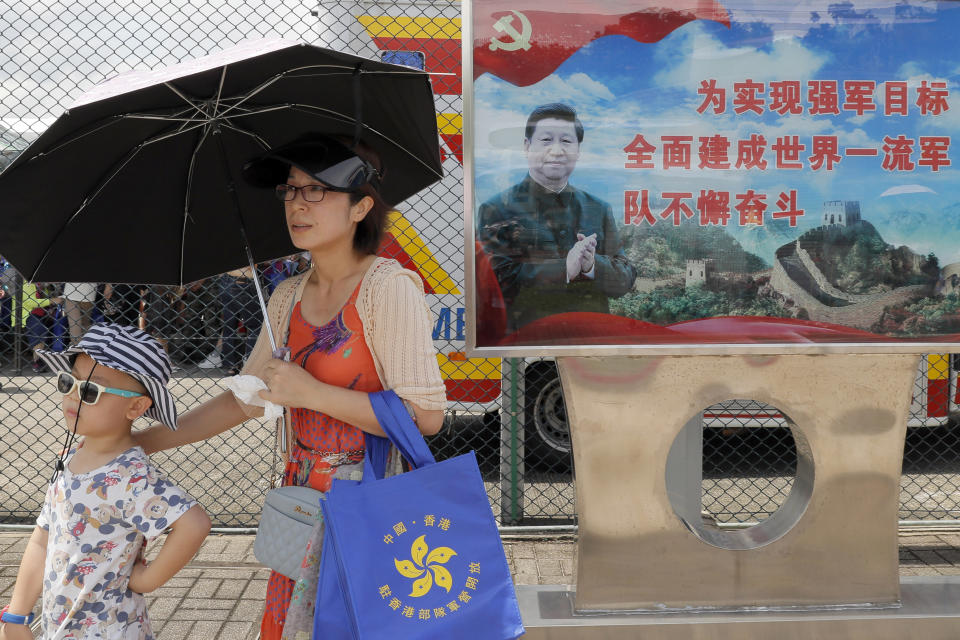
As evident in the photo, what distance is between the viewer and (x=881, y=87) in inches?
106

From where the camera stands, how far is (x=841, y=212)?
272cm

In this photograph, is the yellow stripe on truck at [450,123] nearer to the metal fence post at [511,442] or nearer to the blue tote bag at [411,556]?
the metal fence post at [511,442]

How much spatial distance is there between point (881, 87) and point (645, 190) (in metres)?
0.86

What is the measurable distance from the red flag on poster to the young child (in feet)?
4.63

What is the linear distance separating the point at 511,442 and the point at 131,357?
2630 millimetres

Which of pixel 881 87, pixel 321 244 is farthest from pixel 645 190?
pixel 321 244

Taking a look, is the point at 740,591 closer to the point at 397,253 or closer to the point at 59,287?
the point at 397,253

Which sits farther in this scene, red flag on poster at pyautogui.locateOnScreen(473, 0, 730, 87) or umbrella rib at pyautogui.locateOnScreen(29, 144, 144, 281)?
red flag on poster at pyautogui.locateOnScreen(473, 0, 730, 87)

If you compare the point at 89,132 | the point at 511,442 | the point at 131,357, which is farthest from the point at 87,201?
the point at 511,442

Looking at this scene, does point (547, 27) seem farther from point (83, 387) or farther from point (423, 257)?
point (423, 257)

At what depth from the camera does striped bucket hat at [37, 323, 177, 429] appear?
6.04 feet

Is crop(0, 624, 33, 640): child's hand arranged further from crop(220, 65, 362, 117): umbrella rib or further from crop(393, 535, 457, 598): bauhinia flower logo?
crop(220, 65, 362, 117): umbrella rib

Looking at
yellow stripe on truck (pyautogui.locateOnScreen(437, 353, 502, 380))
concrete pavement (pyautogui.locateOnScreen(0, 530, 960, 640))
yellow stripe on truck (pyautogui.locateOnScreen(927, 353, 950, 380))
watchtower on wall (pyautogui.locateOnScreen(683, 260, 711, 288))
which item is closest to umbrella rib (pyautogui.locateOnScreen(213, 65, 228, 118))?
watchtower on wall (pyautogui.locateOnScreen(683, 260, 711, 288))

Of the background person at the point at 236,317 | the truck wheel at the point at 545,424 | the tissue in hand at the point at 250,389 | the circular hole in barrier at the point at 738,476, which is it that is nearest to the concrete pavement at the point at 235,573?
the circular hole in barrier at the point at 738,476
